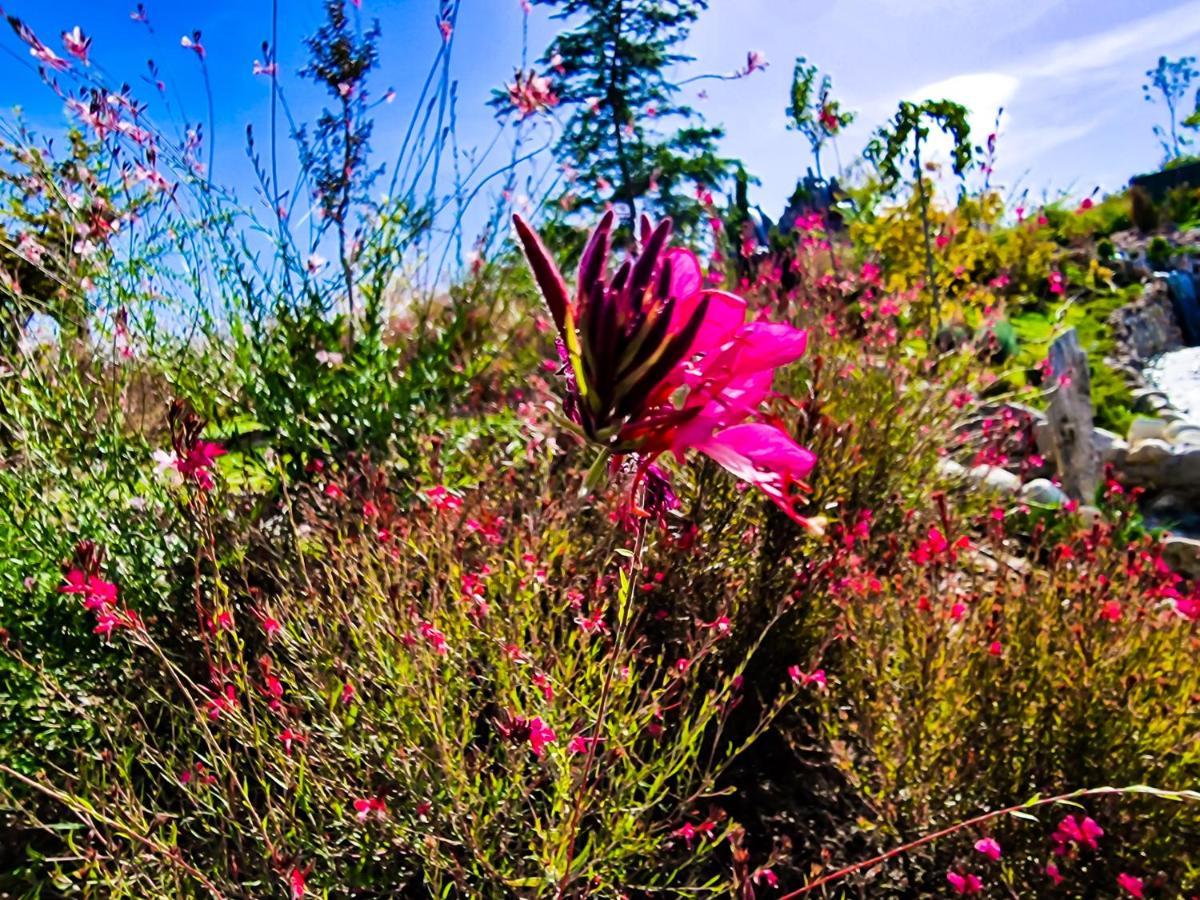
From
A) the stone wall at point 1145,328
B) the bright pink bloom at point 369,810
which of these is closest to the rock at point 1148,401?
the stone wall at point 1145,328

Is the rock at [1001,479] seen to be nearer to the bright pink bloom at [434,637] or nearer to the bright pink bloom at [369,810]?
the bright pink bloom at [434,637]

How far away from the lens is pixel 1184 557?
4953 millimetres

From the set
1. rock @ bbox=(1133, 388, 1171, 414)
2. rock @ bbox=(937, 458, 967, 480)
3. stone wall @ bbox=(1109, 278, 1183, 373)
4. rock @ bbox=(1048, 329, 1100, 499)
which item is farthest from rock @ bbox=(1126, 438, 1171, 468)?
stone wall @ bbox=(1109, 278, 1183, 373)

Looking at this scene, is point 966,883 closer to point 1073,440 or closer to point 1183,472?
point 1073,440

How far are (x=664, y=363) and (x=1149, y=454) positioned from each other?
747cm

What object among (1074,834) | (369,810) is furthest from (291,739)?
(1074,834)

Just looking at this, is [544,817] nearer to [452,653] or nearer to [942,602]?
[452,653]

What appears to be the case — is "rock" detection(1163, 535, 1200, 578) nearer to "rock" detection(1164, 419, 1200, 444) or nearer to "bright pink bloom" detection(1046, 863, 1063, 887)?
"rock" detection(1164, 419, 1200, 444)


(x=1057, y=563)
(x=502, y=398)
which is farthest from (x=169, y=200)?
(x=1057, y=563)

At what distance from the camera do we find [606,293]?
2.80 ft

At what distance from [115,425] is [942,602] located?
8.67 feet

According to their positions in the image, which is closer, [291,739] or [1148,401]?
[291,739]

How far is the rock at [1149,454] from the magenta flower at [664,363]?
733 cm

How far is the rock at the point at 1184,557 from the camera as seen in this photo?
193 inches
